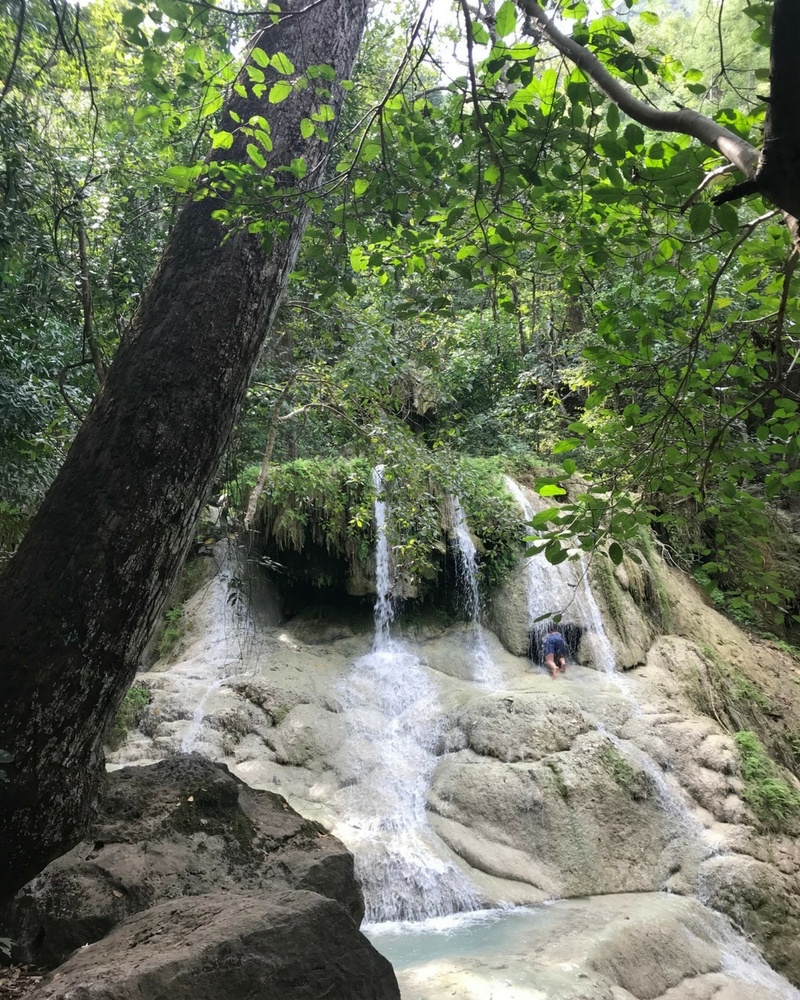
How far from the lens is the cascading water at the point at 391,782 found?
5.97 m

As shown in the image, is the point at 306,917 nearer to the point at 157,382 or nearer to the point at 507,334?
the point at 157,382

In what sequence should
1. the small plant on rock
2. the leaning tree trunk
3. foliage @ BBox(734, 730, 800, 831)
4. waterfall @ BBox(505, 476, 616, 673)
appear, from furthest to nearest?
waterfall @ BBox(505, 476, 616, 673) → the small plant on rock → foliage @ BBox(734, 730, 800, 831) → the leaning tree trunk

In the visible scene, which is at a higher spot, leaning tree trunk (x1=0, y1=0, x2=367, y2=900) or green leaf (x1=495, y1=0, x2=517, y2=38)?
green leaf (x1=495, y1=0, x2=517, y2=38)

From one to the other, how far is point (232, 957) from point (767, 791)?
7.70 metres

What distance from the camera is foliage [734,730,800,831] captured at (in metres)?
7.57

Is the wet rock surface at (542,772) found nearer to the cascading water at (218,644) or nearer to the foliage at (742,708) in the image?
the cascading water at (218,644)

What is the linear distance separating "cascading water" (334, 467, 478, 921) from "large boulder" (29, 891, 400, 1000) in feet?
12.6

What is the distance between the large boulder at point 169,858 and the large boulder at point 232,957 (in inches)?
10.4

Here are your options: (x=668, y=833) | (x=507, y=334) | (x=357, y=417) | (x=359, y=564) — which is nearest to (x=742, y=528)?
(x=357, y=417)

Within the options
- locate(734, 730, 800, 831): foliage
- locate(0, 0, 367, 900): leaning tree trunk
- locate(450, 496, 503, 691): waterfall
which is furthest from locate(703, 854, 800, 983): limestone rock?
locate(0, 0, 367, 900): leaning tree trunk

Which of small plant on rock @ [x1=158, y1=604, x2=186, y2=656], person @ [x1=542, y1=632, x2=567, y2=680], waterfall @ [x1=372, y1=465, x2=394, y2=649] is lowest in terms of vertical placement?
person @ [x1=542, y1=632, x2=567, y2=680]

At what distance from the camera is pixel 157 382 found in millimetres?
1919

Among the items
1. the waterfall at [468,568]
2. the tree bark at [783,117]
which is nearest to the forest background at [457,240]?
the tree bark at [783,117]

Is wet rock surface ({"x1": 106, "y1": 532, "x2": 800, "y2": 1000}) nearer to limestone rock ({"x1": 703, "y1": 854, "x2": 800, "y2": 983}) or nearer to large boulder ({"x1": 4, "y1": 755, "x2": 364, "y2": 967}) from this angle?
limestone rock ({"x1": 703, "y1": 854, "x2": 800, "y2": 983})
